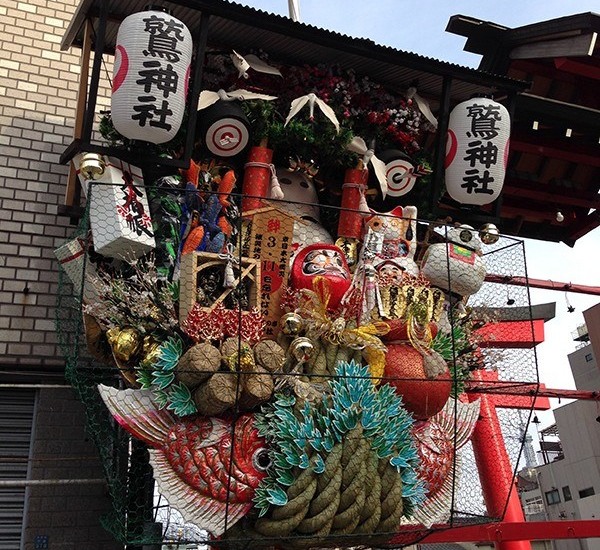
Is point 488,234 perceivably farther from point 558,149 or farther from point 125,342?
point 125,342

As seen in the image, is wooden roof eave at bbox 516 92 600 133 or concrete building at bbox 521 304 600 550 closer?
wooden roof eave at bbox 516 92 600 133

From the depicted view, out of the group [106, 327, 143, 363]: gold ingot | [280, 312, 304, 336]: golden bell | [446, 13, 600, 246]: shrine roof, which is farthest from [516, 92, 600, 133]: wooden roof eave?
[106, 327, 143, 363]: gold ingot

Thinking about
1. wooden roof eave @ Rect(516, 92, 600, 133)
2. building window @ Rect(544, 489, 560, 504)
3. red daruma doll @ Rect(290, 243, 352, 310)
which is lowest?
building window @ Rect(544, 489, 560, 504)

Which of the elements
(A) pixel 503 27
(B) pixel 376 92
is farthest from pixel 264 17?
(A) pixel 503 27

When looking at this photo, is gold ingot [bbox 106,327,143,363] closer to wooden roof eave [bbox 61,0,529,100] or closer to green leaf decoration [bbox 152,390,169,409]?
green leaf decoration [bbox 152,390,169,409]

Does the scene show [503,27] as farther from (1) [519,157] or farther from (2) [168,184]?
(2) [168,184]

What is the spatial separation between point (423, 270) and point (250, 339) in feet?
7.65

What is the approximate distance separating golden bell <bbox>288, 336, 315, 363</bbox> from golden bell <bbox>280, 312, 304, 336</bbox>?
0.34ft

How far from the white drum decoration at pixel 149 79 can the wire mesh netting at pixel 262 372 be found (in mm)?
514

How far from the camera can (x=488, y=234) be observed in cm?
764

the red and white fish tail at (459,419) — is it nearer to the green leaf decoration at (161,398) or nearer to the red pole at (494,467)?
the red pole at (494,467)

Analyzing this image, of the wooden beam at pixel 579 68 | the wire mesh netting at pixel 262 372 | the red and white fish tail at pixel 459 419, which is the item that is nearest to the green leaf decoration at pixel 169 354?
the wire mesh netting at pixel 262 372

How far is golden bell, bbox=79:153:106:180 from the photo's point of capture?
6121mm

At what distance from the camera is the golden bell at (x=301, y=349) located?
602 centimetres
